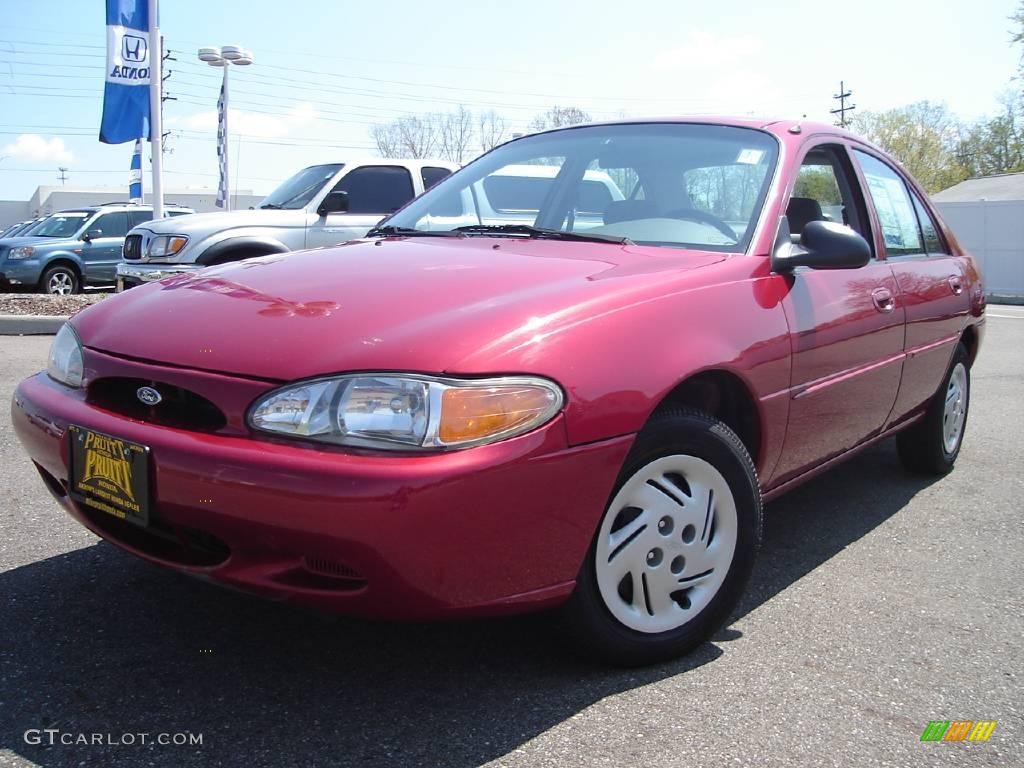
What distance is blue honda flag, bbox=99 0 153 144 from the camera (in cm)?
1263

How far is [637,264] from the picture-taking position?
2711 millimetres

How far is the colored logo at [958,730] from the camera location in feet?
7.22

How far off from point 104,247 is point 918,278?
577 inches

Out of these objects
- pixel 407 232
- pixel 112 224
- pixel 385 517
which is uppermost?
pixel 407 232

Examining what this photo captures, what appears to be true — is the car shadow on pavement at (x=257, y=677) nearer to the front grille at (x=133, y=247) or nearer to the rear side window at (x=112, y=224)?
the front grille at (x=133, y=247)

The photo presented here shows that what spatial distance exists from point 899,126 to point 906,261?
197 ft

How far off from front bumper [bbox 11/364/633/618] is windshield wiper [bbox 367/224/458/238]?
135 cm

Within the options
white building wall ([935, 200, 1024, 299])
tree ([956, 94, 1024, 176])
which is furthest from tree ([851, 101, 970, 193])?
white building wall ([935, 200, 1024, 299])

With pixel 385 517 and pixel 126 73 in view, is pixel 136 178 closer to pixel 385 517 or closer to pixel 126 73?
pixel 126 73

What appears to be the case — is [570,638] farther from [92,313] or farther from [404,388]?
[92,313]

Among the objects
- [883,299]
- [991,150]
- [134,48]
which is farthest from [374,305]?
[991,150]

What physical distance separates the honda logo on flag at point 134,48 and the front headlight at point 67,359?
1158cm

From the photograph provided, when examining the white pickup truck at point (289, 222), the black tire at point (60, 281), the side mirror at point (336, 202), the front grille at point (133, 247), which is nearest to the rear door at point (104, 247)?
the black tire at point (60, 281)

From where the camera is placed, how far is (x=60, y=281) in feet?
50.4
